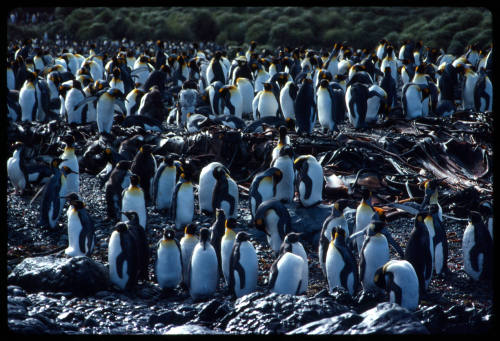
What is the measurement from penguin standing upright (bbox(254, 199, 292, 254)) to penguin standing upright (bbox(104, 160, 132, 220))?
173cm

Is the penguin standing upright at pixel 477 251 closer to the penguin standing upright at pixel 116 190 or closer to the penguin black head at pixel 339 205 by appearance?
the penguin black head at pixel 339 205

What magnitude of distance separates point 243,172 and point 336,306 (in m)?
4.04

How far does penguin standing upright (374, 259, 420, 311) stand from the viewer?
17.5 feet

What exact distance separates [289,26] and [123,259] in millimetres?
24536

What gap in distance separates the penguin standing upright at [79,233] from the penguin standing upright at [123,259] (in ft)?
1.96

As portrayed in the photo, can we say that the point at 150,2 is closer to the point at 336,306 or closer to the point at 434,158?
the point at 336,306

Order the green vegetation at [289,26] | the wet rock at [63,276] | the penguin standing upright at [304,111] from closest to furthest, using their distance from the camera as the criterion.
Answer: the wet rock at [63,276], the penguin standing upright at [304,111], the green vegetation at [289,26]

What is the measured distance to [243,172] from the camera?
8977 millimetres

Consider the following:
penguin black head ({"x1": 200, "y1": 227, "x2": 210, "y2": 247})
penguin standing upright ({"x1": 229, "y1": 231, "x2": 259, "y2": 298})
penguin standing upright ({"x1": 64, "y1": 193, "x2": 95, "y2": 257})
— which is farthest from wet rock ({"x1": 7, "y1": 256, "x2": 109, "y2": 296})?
penguin standing upright ({"x1": 229, "y1": 231, "x2": 259, "y2": 298})

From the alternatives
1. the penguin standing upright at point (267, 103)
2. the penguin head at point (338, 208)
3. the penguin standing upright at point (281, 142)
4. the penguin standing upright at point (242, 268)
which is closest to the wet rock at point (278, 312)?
the penguin standing upright at point (242, 268)

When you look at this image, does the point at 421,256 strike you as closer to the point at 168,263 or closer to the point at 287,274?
the point at 287,274

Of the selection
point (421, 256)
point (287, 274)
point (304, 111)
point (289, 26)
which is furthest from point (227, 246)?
point (289, 26)

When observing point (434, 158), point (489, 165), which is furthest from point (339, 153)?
point (489, 165)

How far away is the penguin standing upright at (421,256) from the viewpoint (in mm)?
5859
